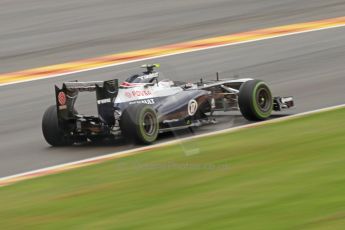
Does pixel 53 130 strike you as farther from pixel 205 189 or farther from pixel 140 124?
pixel 205 189

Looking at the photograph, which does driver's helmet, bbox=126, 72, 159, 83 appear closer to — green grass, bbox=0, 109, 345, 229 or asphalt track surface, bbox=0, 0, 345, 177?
asphalt track surface, bbox=0, 0, 345, 177

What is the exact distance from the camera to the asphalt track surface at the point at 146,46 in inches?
548

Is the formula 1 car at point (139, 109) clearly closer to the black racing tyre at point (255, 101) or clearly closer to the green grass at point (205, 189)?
the black racing tyre at point (255, 101)

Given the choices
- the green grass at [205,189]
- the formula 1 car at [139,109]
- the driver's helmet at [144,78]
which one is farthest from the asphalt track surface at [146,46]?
the green grass at [205,189]

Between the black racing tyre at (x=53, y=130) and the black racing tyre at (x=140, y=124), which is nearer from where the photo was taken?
the black racing tyre at (x=140, y=124)

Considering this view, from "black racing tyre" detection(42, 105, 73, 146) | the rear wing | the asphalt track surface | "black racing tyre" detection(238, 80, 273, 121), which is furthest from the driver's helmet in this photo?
"black racing tyre" detection(238, 80, 273, 121)

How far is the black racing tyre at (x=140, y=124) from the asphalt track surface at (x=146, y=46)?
15.8 inches

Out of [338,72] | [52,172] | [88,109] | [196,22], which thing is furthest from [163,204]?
[196,22]

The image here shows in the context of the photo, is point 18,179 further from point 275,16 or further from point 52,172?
point 275,16

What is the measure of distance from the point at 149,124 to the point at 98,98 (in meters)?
0.81

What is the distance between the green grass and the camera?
7.87m

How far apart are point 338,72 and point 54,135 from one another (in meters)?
6.71

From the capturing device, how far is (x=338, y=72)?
17.3 metres

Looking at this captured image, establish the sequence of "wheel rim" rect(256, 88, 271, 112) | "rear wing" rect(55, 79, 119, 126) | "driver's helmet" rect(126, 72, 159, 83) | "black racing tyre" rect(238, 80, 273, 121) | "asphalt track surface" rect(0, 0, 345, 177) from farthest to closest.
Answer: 1. "asphalt track surface" rect(0, 0, 345, 177)
2. "wheel rim" rect(256, 88, 271, 112)
3. "black racing tyre" rect(238, 80, 273, 121)
4. "driver's helmet" rect(126, 72, 159, 83)
5. "rear wing" rect(55, 79, 119, 126)
